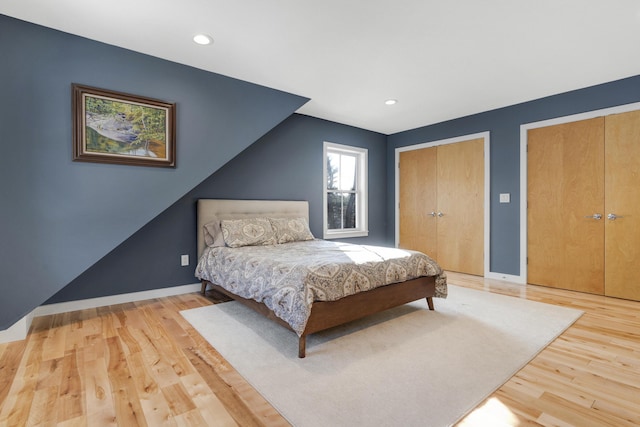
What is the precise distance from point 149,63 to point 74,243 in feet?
5.61

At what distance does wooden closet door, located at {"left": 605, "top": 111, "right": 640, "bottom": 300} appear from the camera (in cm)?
337

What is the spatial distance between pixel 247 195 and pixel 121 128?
165 centimetres

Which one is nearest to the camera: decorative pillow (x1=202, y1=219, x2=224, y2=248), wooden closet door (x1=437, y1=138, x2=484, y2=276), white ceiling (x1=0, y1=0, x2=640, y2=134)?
white ceiling (x1=0, y1=0, x2=640, y2=134)

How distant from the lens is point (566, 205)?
12.6 ft

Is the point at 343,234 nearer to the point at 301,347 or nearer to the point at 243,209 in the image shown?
the point at 243,209

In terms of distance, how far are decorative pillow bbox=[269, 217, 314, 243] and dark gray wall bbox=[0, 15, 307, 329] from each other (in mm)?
1213

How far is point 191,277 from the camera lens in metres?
3.70

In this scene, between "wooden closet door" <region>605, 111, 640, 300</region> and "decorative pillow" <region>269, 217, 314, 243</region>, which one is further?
"decorative pillow" <region>269, 217, 314, 243</region>

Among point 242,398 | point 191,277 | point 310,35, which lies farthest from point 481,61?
point 191,277

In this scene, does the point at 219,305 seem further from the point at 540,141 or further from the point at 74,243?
the point at 540,141

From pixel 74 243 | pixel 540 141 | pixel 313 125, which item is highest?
pixel 313 125

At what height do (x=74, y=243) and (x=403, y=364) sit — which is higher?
(x=74, y=243)

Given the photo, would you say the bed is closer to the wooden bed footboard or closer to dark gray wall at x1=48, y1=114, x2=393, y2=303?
the wooden bed footboard

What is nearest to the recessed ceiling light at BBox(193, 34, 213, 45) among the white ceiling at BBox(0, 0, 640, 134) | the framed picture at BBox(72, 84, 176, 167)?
the white ceiling at BBox(0, 0, 640, 134)
